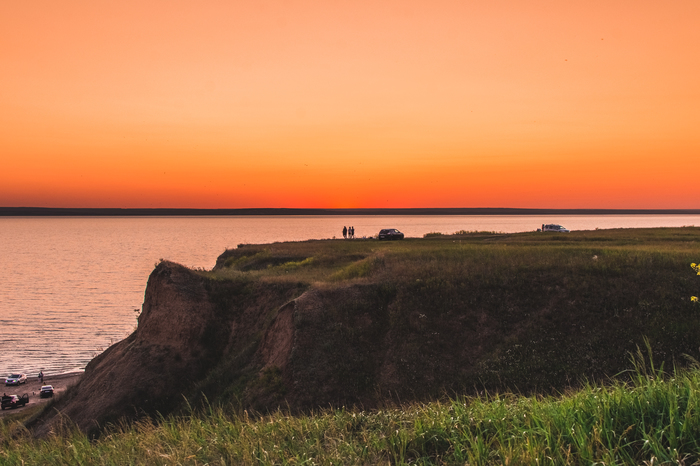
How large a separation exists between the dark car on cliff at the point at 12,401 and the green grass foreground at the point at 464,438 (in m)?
39.6

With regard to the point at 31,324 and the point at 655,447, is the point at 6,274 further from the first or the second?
the point at 655,447

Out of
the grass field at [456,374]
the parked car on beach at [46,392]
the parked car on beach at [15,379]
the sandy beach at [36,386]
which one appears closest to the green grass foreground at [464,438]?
the grass field at [456,374]

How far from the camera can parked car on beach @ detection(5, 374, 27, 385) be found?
148 feet

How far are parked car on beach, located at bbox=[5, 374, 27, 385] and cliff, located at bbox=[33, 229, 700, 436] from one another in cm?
1979

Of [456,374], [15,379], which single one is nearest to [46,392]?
[15,379]

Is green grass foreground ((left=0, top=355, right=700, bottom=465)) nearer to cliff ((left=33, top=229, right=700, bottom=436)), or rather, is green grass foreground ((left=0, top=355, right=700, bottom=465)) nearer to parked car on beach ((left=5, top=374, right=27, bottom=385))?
cliff ((left=33, top=229, right=700, bottom=436))

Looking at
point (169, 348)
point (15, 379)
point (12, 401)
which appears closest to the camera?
point (169, 348)

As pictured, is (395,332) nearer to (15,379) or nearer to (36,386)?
(36,386)

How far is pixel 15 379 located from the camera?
4522 centimetres

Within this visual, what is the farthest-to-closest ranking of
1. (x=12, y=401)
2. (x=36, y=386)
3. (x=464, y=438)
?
(x=36, y=386) → (x=12, y=401) → (x=464, y=438)

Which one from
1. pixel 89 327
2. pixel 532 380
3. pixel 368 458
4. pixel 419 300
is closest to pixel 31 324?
pixel 89 327

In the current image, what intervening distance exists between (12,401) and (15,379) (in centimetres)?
605

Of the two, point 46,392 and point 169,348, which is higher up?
point 169,348

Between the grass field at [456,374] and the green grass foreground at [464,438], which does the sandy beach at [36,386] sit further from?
the green grass foreground at [464,438]
